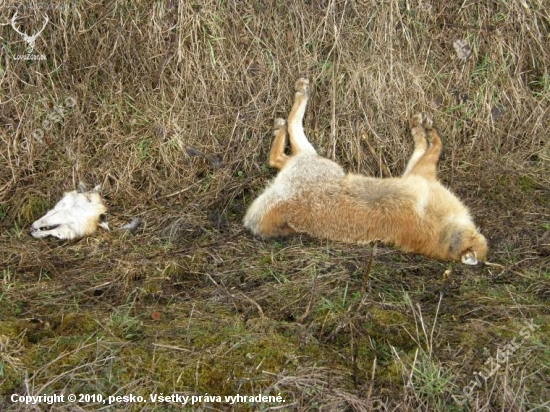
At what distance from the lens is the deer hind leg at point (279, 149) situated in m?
5.03

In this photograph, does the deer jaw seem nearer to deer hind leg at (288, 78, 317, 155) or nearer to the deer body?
the deer body

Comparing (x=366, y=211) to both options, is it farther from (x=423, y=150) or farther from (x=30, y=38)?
(x=30, y=38)

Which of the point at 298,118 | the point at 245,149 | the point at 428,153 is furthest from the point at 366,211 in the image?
the point at 245,149

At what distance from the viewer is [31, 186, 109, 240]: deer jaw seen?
15.1ft

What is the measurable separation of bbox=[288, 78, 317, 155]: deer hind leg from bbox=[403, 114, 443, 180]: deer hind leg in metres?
0.96

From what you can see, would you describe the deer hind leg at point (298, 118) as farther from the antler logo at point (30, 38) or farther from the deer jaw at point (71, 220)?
the antler logo at point (30, 38)

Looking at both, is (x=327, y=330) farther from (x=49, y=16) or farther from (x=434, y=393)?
(x=49, y=16)

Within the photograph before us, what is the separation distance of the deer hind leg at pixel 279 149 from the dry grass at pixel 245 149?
149mm

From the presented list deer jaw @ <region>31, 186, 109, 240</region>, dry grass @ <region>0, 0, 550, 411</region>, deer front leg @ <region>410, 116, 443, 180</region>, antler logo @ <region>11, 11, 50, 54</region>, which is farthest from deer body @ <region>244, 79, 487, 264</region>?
antler logo @ <region>11, 11, 50, 54</region>

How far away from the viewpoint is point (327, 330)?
349 cm

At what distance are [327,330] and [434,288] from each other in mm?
981

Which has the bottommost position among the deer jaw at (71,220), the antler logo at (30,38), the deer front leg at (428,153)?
the deer jaw at (71,220)

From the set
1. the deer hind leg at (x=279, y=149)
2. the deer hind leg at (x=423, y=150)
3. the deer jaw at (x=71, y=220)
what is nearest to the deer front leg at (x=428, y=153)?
the deer hind leg at (x=423, y=150)

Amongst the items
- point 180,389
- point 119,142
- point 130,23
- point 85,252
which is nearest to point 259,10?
point 130,23
